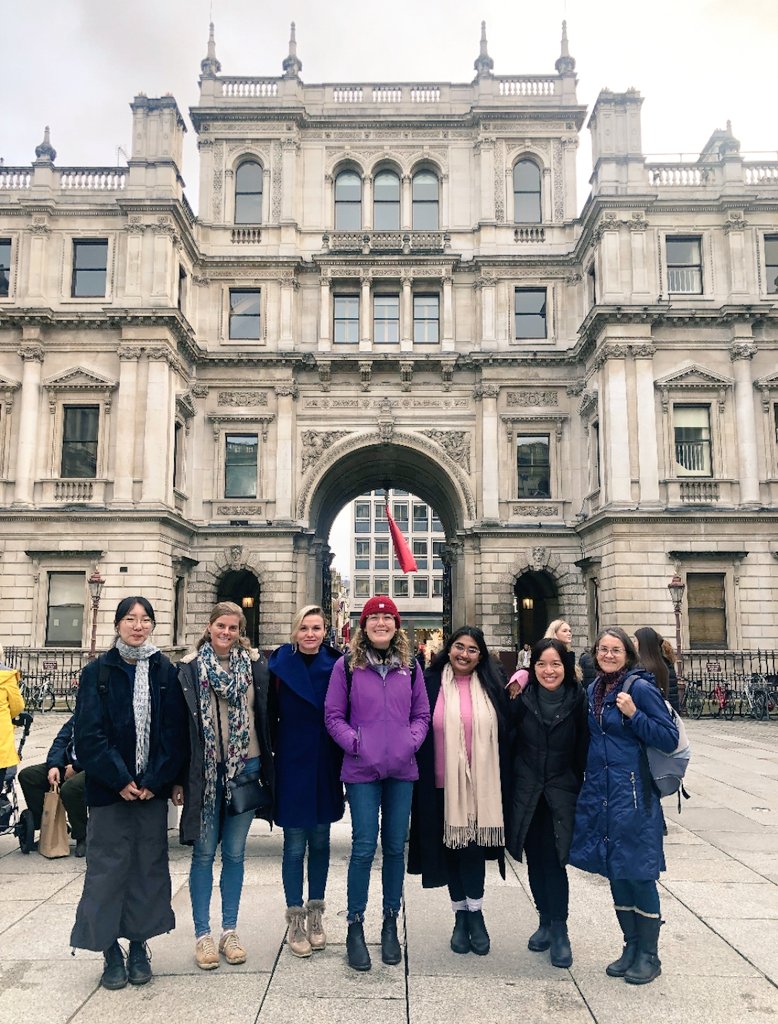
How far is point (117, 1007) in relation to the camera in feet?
15.0

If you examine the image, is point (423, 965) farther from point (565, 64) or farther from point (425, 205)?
point (565, 64)

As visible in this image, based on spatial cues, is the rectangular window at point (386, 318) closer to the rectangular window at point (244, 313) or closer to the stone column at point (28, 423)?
the rectangular window at point (244, 313)

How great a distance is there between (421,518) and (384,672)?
272ft

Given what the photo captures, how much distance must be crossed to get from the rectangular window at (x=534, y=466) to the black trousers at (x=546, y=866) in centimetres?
2355

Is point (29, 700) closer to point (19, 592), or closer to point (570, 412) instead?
point (19, 592)

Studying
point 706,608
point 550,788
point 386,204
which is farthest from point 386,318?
point 550,788

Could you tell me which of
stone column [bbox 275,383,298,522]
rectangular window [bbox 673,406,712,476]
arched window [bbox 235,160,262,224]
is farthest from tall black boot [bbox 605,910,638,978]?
arched window [bbox 235,160,262,224]

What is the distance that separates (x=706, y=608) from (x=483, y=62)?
22383 mm

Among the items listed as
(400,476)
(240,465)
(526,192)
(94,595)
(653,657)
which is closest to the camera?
(653,657)

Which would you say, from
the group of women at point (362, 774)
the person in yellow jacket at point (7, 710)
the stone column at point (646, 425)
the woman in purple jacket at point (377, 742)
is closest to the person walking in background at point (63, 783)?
the person in yellow jacket at point (7, 710)

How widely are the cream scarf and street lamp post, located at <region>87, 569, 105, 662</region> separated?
18910mm

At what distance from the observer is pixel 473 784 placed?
5.22 metres

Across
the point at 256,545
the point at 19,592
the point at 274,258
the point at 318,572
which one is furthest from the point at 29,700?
the point at 274,258

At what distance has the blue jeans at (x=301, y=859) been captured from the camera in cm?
532
